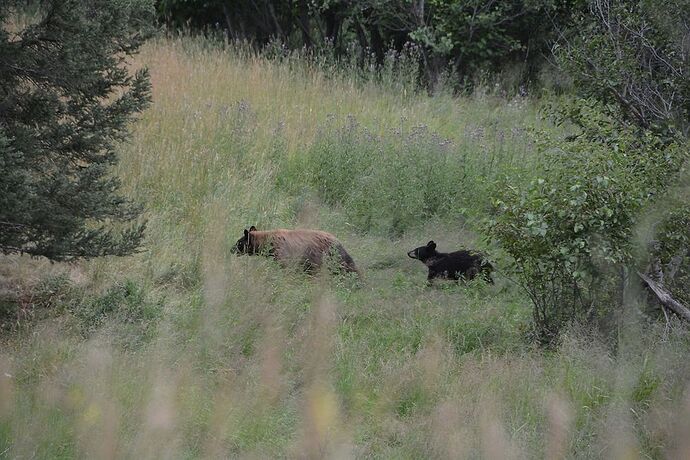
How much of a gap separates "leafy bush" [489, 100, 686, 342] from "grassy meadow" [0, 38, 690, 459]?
14.4 inches

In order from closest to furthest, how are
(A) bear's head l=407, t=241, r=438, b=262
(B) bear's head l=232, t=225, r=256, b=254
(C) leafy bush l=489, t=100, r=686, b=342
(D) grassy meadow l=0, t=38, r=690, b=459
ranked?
(D) grassy meadow l=0, t=38, r=690, b=459
(C) leafy bush l=489, t=100, r=686, b=342
(B) bear's head l=232, t=225, r=256, b=254
(A) bear's head l=407, t=241, r=438, b=262

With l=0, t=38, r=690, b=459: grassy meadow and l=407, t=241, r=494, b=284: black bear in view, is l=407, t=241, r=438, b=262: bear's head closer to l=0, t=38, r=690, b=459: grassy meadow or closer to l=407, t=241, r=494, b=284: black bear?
l=407, t=241, r=494, b=284: black bear

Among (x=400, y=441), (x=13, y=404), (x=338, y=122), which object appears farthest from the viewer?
(x=338, y=122)

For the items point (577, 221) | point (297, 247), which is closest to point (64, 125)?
point (297, 247)

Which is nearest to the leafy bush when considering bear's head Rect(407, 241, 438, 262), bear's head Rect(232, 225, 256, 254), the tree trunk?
the tree trunk

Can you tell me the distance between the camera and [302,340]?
7602mm

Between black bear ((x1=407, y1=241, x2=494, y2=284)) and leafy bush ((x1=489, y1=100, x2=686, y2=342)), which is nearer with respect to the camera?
leafy bush ((x1=489, y1=100, x2=686, y2=342))

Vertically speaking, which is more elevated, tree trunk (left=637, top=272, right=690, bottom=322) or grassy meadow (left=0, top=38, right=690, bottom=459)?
tree trunk (left=637, top=272, right=690, bottom=322)

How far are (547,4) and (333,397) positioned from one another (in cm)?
1472

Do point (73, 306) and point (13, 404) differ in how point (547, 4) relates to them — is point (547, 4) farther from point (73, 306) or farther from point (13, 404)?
point (13, 404)

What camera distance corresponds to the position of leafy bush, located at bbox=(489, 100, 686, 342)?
7.51 m

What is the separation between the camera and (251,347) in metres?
7.59

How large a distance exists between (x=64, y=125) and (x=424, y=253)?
15.7 feet

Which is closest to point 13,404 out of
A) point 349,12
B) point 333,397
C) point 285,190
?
point 333,397
